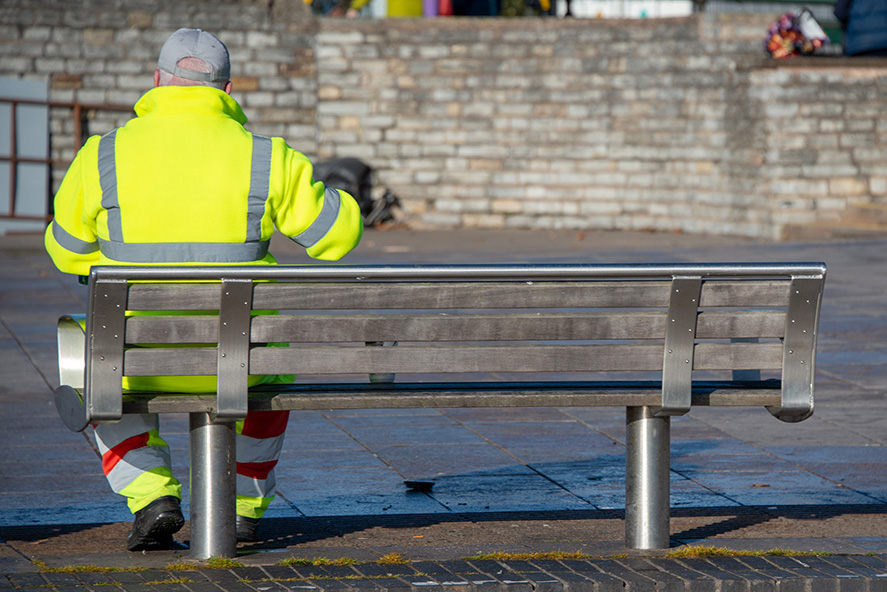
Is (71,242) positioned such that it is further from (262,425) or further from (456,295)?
(456,295)

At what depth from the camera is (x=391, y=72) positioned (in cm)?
1939

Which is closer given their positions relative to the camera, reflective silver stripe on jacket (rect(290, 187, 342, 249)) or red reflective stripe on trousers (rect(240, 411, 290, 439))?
reflective silver stripe on jacket (rect(290, 187, 342, 249))

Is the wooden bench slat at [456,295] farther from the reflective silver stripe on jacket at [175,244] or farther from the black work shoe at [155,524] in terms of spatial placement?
the black work shoe at [155,524]

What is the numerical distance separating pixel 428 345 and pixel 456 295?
0.53 ft

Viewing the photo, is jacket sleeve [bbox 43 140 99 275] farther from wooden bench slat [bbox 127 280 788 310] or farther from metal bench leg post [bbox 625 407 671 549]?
metal bench leg post [bbox 625 407 671 549]

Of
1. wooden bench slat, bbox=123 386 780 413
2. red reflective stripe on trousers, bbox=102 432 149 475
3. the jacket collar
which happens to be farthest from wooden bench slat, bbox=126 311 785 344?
the jacket collar

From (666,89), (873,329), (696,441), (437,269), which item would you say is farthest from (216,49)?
(666,89)

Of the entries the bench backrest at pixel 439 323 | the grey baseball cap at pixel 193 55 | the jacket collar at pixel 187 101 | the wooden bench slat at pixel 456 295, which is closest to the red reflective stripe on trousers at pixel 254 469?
the bench backrest at pixel 439 323

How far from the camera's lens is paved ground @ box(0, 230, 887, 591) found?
11.7 feet

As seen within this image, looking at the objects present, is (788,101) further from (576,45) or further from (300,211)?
(300,211)

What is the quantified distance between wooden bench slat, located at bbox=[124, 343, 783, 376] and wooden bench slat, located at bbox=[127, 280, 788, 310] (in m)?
0.13

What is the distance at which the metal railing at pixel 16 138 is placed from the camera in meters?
18.8

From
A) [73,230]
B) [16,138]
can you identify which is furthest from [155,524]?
[16,138]

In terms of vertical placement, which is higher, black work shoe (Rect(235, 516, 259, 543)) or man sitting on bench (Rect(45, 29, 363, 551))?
man sitting on bench (Rect(45, 29, 363, 551))
